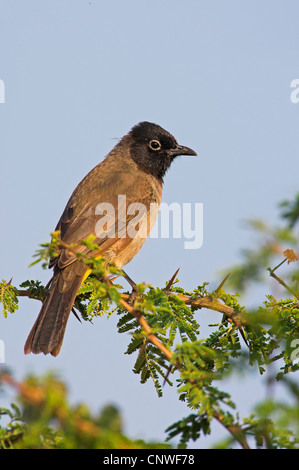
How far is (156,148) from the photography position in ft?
23.6

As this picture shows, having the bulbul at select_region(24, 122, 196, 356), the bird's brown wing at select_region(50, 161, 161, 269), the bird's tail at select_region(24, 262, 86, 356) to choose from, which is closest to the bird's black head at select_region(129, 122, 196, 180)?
the bulbul at select_region(24, 122, 196, 356)

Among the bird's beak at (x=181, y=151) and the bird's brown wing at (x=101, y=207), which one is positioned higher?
the bird's beak at (x=181, y=151)

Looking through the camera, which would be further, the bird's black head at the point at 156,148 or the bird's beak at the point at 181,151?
the bird's beak at the point at 181,151

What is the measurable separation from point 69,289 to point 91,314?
584mm

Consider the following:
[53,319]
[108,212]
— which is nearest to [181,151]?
[108,212]

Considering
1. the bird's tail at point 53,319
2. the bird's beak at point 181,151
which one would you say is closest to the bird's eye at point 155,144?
the bird's beak at point 181,151

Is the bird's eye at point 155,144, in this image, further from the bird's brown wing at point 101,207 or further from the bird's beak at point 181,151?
the bird's brown wing at point 101,207

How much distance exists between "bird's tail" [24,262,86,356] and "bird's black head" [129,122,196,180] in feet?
9.67

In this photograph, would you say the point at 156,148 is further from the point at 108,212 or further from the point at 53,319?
the point at 53,319

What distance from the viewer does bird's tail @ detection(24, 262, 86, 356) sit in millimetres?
4094

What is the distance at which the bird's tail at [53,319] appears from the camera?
4.09m

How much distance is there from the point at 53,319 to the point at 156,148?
139 inches
